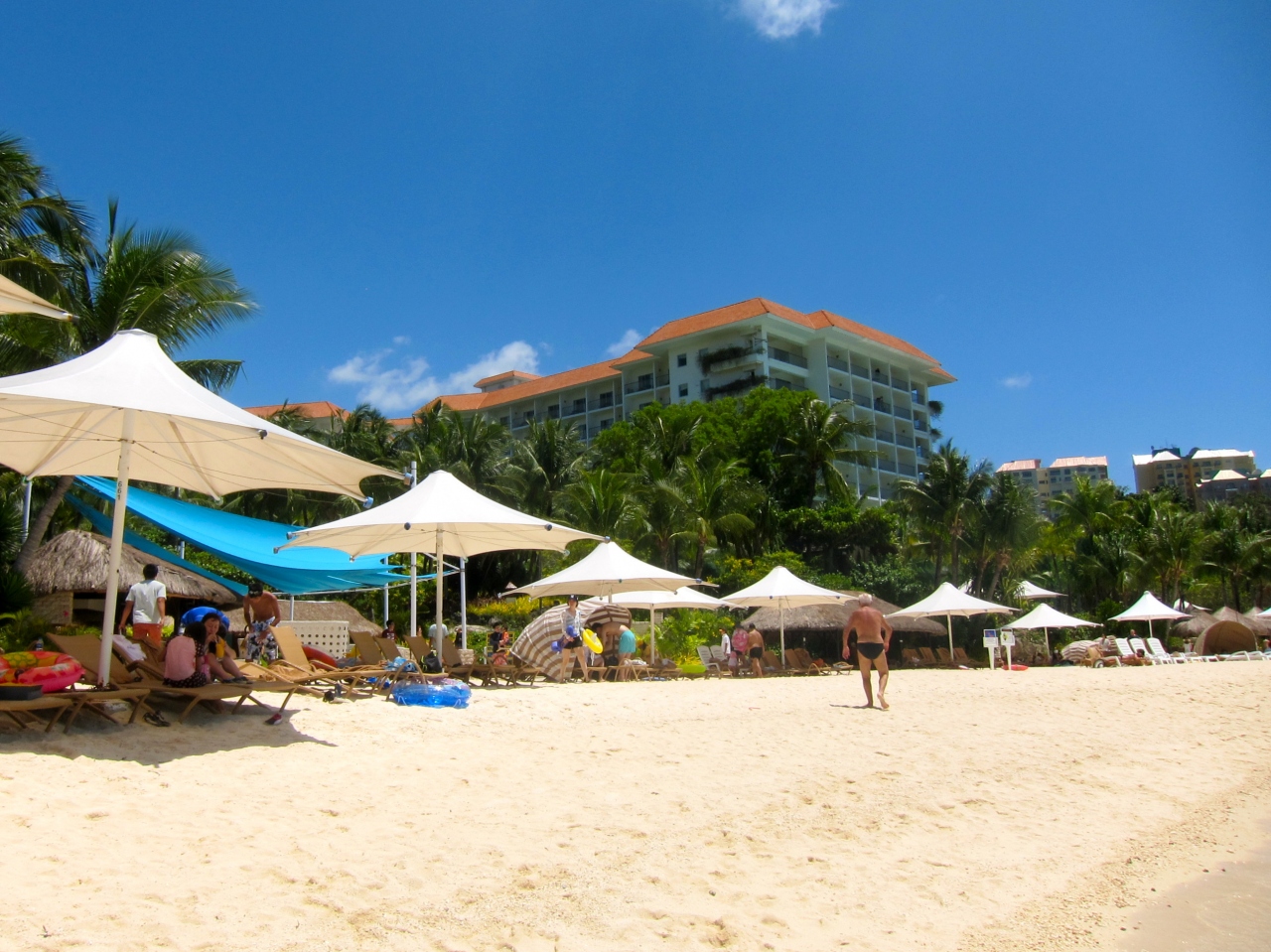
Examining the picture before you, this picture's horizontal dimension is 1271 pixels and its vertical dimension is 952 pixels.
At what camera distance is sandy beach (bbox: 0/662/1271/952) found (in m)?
3.91

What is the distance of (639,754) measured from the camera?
712cm

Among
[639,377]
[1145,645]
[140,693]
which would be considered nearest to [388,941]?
[140,693]

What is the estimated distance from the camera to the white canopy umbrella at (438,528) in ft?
32.3

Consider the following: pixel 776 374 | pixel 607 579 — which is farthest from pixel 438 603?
pixel 776 374

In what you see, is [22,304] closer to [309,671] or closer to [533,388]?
[309,671]

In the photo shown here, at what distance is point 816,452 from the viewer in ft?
136

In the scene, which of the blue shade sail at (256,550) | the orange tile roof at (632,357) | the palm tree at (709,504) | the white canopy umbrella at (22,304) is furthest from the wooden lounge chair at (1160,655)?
the orange tile roof at (632,357)

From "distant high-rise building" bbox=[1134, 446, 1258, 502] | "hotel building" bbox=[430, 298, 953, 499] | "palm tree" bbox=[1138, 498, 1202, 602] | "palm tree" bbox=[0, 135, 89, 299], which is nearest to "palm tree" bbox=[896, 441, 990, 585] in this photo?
"palm tree" bbox=[1138, 498, 1202, 602]

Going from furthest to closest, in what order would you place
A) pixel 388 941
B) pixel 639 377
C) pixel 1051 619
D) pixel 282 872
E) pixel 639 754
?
pixel 639 377 → pixel 1051 619 → pixel 639 754 → pixel 282 872 → pixel 388 941

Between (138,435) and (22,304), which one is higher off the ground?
(22,304)

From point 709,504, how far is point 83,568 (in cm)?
2219

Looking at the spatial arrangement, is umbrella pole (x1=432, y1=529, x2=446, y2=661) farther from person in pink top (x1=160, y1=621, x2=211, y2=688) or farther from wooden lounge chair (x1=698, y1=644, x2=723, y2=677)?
wooden lounge chair (x1=698, y1=644, x2=723, y2=677)

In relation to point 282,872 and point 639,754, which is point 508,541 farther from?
point 282,872

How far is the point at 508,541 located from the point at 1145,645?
22.9 metres
